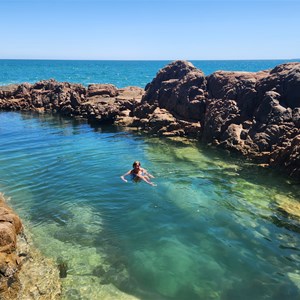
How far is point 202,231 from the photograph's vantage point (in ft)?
50.1

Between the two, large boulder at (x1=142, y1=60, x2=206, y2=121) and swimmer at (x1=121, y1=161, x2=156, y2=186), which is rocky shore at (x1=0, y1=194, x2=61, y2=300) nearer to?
swimmer at (x1=121, y1=161, x2=156, y2=186)

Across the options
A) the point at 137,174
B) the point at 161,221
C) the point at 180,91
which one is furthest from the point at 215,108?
the point at 161,221

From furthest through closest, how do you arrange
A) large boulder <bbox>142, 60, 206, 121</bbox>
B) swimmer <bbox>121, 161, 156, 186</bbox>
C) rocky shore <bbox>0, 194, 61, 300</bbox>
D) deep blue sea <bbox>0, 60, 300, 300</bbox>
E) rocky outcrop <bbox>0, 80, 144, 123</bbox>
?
rocky outcrop <bbox>0, 80, 144, 123</bbox> → large boulder <bbox>142, 60, 206, 121</bbox> → swimmer <bbox>121, 161, 156, 186</bbox> → deep blue sea <bbox>0, 60, 300, 300</bbox> → rocky shore <bbox>0, 194, 61, 300</bbox>

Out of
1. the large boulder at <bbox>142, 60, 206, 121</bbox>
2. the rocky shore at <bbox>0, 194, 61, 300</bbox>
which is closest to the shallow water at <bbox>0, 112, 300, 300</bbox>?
the rocky shore at <bbox>0, 194, 61, 300</bbox>

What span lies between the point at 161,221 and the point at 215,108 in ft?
55.8

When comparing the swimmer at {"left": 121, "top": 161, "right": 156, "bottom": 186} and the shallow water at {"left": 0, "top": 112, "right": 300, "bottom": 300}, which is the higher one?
the swimmer at {"left": 121, "top": 161, "right": 156, "bottom": 186}

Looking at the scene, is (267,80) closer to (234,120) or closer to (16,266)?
(234,120)

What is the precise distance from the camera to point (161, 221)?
16.2m

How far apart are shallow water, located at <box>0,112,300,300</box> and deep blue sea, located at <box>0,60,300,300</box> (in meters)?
0.04

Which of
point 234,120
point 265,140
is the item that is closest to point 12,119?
point 234,120

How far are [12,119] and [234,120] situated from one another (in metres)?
27.0

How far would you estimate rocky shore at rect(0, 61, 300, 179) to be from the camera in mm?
25281

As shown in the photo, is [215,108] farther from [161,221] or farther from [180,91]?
[161,221]

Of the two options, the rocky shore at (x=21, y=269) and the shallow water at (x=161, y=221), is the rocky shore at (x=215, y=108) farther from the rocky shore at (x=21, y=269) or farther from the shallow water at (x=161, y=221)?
the rocky shore at (x=21, y=269)
